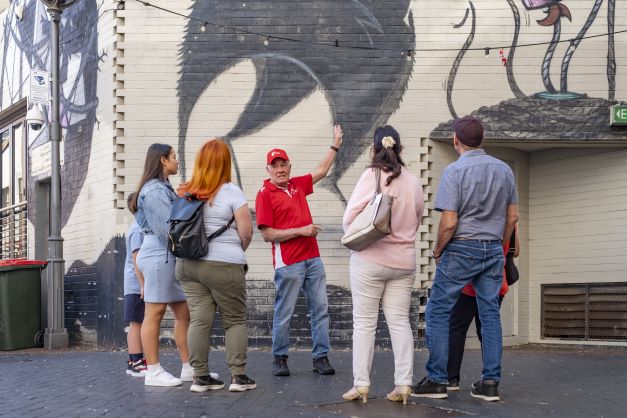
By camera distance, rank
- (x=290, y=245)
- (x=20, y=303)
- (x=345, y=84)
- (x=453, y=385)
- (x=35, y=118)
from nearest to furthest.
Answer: (x=453, y=385) < (x=290, y=245) < (x=345, y=84) < (x=20, y=303) < (x=35, y=118)

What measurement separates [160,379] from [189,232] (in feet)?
4.40

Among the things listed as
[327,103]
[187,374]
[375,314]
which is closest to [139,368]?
[187,374]

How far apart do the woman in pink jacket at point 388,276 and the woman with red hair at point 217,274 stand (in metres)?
0.92

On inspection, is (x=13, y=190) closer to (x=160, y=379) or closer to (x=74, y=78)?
(x=74, y=78)

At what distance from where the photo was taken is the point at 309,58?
1134cm

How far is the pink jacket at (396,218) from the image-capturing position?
657cm

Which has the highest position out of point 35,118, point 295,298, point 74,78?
point 74,78

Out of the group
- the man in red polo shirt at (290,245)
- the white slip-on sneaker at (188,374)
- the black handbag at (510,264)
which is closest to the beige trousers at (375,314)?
the black handbag at (510,264)

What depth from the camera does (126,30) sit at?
11.5 m

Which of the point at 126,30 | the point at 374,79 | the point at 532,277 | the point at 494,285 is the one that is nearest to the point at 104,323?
the point at 126,30

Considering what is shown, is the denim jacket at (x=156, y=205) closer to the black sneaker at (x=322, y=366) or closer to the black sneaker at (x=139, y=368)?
the black sneaker at (x=139, y=368)

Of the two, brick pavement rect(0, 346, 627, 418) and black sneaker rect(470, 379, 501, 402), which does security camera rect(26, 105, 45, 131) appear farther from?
black sneaker rect(470, 379, 501, 402)

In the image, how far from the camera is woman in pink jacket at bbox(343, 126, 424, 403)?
6.52 meters

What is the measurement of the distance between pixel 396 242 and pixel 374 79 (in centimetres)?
502
